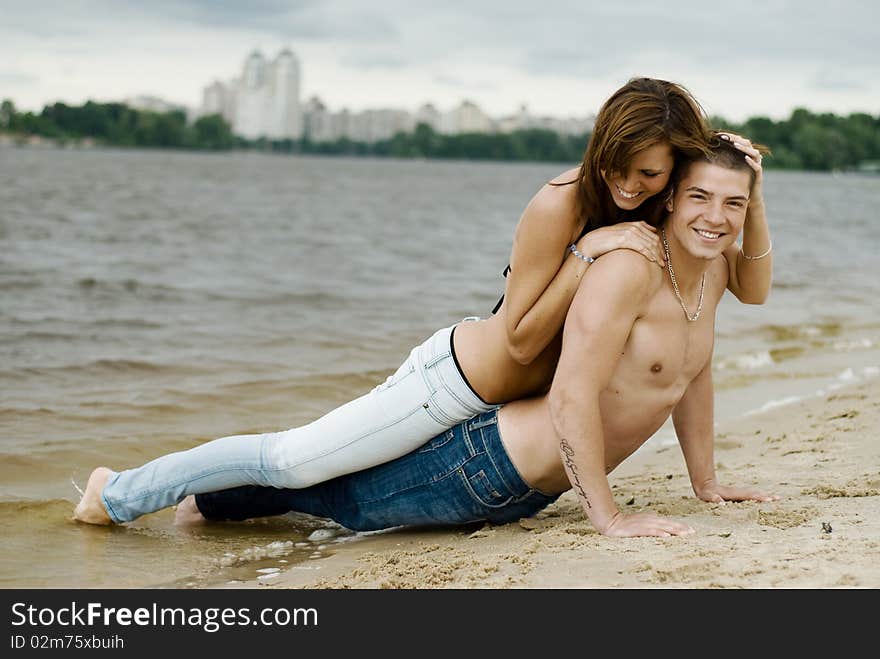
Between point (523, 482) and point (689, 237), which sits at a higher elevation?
point (689, 237)

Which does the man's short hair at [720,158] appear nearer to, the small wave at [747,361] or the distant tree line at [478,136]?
the small wave at [747,361]

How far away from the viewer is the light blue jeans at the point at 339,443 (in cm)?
441

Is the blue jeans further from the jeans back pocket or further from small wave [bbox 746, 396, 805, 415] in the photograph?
small wave [bbox 746, 396, 805, 415]

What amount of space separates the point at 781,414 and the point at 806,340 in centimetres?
443

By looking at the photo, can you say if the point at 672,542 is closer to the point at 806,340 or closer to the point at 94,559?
the point at 94,559

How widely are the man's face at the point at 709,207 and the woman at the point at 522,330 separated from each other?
0.09 meters

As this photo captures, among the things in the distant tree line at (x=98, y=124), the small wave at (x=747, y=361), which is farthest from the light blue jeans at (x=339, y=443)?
the distant tree line at (x=98, y=124)

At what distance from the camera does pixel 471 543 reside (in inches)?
177

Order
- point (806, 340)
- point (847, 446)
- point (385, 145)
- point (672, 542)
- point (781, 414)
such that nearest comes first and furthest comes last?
point (672, 542) → point (847, 446) → point (781, 414) → point (806, 340) → point (385, 145)

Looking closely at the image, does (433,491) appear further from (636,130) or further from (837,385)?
(837,385)

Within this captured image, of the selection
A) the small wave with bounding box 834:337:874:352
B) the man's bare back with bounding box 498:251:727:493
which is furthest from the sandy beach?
the small wave with bounding box 834:337:874:352

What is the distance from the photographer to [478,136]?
14325cm
